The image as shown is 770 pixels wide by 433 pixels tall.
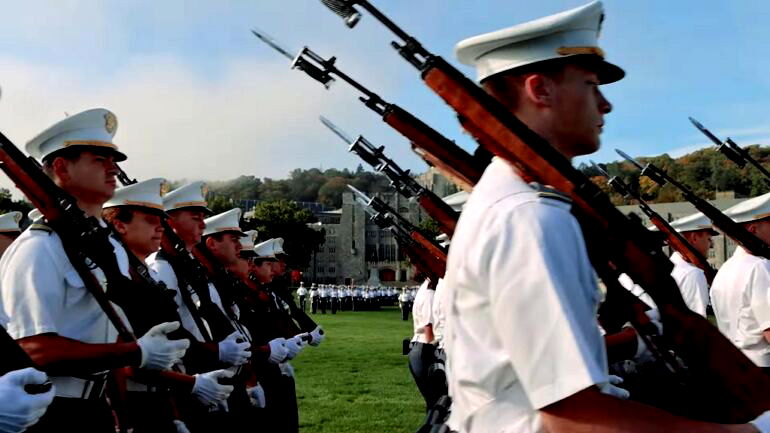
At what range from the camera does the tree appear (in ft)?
319

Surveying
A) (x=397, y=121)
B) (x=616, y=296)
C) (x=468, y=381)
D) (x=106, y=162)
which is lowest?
(x=468, y=381)

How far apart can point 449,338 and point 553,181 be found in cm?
53

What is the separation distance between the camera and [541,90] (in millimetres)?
2260

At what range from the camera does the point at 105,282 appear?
4250 mm

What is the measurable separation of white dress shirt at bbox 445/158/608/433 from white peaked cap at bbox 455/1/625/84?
15.4 inches

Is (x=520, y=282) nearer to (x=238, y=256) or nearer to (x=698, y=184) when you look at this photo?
(x=238, y=256)

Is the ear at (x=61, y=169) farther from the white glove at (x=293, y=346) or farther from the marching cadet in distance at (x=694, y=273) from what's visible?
the marching cadet in distance at (x=694, y=273)

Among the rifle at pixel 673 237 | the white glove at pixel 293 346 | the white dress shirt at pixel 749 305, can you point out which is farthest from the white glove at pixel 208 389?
the rifle at pixel 673 237

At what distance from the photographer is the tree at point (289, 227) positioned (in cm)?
9738

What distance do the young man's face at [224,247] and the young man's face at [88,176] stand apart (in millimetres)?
3638

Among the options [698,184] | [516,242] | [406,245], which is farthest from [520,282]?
[698,184]

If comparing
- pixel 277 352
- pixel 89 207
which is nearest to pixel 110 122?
pixel 89 207

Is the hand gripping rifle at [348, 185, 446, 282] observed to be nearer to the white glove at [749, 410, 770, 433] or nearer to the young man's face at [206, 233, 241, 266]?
the young man's face at [206, 233, 241, 266]

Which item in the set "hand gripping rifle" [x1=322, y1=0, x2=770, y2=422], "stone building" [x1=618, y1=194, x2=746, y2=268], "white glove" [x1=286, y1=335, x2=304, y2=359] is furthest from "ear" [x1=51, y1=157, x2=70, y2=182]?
"stone building" [x1=618, y1=194, x2=746, y2=268]
